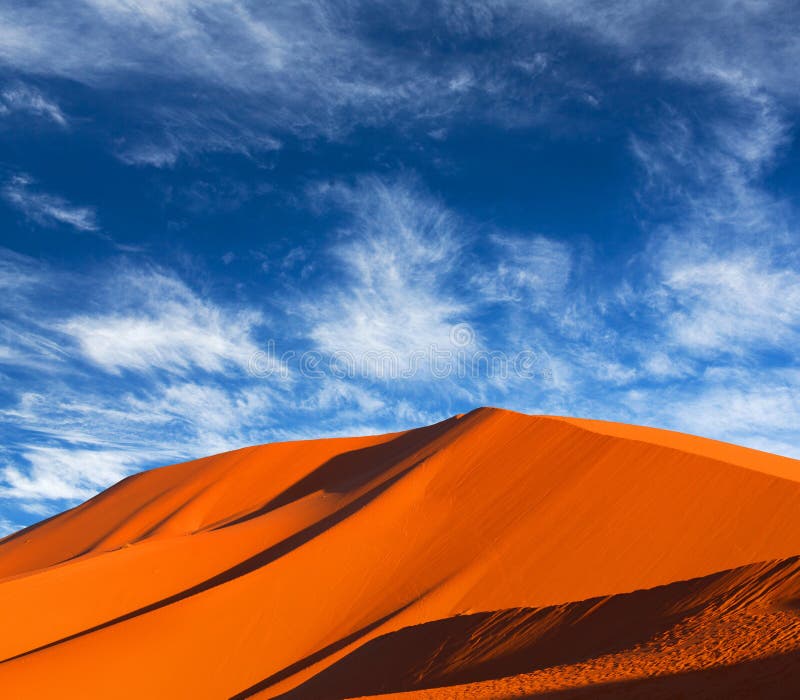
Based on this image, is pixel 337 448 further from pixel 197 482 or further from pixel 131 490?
pixel 131 490

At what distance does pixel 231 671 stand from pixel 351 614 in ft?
8.47

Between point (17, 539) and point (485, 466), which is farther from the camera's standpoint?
point (17, 539)

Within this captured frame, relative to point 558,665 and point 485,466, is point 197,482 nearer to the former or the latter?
point 485,466

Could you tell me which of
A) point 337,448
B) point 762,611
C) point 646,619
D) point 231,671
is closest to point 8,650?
point 231,671

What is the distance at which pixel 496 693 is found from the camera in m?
7.40

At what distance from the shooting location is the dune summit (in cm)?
796

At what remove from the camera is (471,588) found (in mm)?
14695

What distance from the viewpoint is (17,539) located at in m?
31.4

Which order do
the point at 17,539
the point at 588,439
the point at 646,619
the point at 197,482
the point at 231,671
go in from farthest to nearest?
the point at 17,539, the point at 197,482, the point at 588,439, the point at 231,671, the point at 646,619

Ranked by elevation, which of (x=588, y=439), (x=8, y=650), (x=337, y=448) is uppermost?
(x=337, y=448)

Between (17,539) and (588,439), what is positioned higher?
(17,539)

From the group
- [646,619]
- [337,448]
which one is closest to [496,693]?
[646,619]

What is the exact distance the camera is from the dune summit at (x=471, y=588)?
7.96 m

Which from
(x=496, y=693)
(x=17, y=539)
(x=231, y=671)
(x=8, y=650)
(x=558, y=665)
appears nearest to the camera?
(x=496, y=693)
